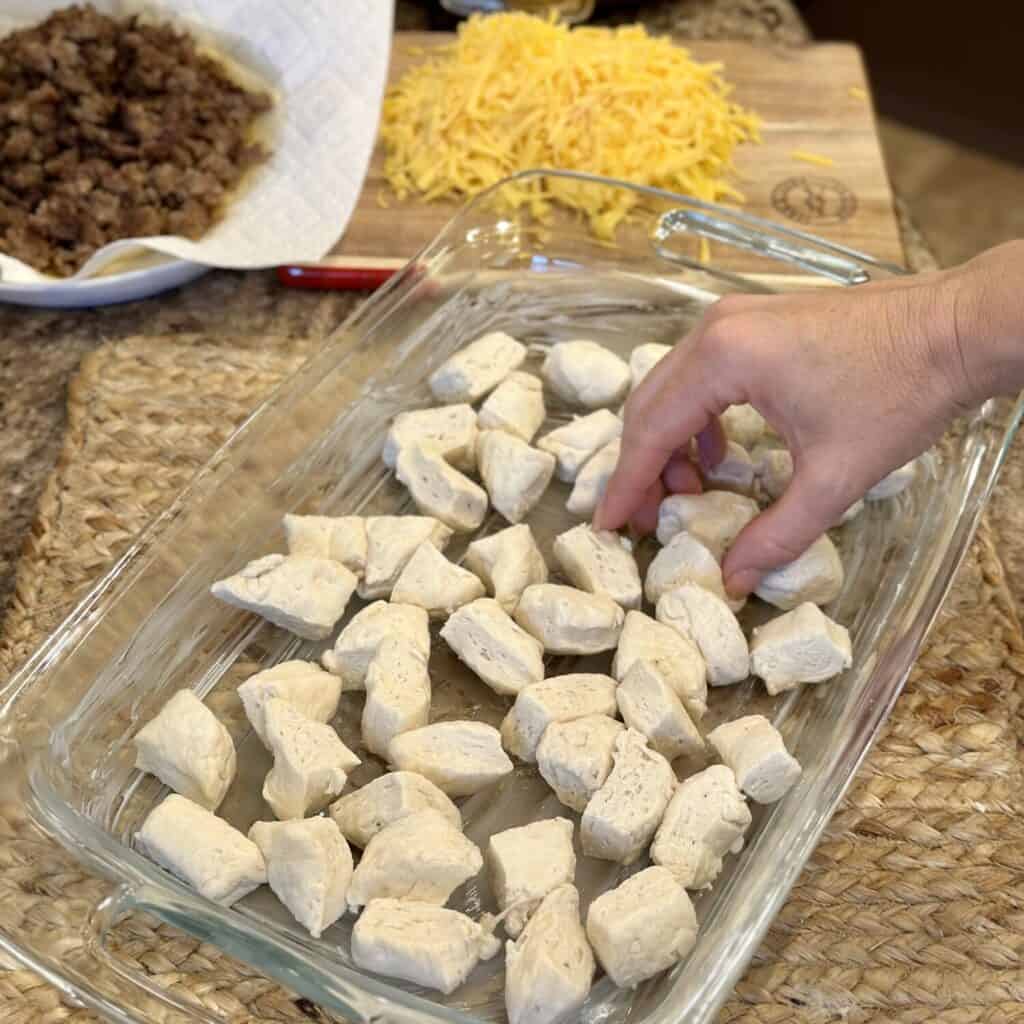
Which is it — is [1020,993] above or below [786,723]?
below

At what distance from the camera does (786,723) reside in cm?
129

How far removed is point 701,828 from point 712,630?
0.24 m

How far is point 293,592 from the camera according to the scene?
1.30 metres

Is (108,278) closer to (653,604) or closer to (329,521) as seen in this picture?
(329,521)

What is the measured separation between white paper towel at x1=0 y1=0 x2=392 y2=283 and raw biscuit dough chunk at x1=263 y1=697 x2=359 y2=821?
84 centimetres

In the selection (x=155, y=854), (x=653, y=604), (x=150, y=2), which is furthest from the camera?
(x=150, y=2)

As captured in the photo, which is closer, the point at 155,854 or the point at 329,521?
the point at 155,854

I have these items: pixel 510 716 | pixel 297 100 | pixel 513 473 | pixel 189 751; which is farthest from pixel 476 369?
pixel 297 100

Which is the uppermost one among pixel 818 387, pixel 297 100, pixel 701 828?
pixel 297 100

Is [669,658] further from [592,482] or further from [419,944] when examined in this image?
[419,944]

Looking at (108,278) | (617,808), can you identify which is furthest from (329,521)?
(108,278)

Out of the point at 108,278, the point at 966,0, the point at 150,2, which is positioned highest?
the point at 150,2

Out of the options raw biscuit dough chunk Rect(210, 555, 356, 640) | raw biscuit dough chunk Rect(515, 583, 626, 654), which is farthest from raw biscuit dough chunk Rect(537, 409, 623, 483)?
raw biscuit dough chunk Rect(210, 555, 356, 640)

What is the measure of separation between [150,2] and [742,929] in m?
1.77
